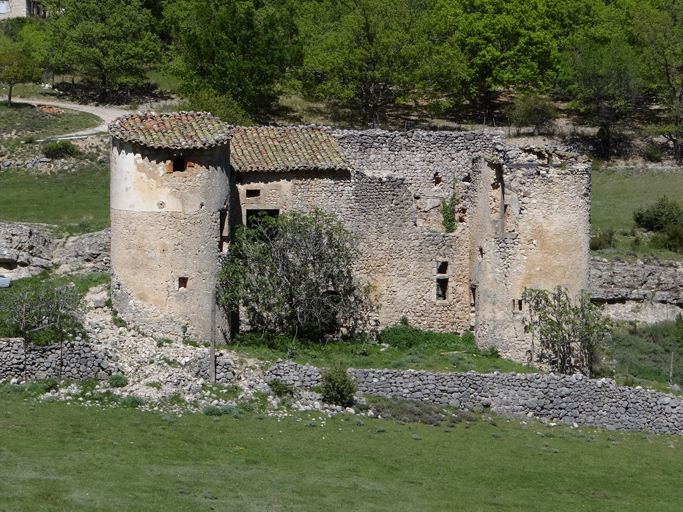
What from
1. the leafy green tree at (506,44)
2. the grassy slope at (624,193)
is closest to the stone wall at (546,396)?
the grassy slope at (624,193)

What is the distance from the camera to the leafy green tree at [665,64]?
209 ft

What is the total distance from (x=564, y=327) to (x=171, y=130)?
41.6 ft

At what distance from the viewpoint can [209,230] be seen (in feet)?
98.3

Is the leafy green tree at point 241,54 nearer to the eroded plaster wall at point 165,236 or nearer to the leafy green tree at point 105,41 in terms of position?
the leafy green tree at point 105,41

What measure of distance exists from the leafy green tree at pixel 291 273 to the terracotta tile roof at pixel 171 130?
10.1ft

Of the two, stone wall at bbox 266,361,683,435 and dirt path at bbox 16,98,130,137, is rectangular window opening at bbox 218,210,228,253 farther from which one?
dirt path at bbox 16,98,130,137

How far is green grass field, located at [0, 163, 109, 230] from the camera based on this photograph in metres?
41.7

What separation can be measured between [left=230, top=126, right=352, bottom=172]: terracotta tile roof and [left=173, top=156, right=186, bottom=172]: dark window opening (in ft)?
8.29

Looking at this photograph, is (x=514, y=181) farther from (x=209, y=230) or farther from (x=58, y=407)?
(x=58, y=407)

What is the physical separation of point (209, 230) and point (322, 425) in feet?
22.3

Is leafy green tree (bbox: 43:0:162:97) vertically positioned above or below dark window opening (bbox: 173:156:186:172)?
above

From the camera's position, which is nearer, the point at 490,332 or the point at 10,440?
the point at 10,440

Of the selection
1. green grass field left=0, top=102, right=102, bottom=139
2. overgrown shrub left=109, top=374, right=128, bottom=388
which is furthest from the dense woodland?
overgrown shrub left=109, top=374, right=128, bottom=388

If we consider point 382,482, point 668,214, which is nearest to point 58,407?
point 382,482
